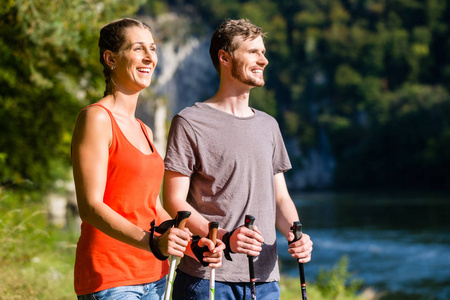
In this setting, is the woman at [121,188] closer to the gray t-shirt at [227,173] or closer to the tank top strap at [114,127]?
the tank top strap at [114,127]

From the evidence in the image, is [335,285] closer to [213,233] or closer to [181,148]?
[181,148]

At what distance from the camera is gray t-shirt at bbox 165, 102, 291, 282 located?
2895mm

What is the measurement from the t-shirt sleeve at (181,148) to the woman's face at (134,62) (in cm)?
49

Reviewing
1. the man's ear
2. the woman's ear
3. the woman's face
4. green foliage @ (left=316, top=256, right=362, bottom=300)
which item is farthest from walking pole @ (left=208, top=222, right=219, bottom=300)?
green foliage @ (left=316, top=256, right=362, bottom=300)

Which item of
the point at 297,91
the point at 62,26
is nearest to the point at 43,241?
the point at 62,26

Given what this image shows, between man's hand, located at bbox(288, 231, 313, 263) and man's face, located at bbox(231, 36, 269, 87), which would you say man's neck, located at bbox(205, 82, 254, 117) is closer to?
man's face, located at bbox(231, 36, 269, 87)

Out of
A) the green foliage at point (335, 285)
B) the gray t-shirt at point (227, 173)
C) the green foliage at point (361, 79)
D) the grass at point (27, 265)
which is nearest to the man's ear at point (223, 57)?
the gray t-shirt at point (227, 173)

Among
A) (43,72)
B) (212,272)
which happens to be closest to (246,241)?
(212,272)

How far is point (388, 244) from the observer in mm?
29734

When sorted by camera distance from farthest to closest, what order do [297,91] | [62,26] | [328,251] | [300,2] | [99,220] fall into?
[300,2], [297,91], [328,251], [62,26], [99,220]

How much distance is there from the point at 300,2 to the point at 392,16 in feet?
66.4

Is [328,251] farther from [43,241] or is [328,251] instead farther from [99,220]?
[99,220]

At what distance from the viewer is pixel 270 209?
2.99 metres

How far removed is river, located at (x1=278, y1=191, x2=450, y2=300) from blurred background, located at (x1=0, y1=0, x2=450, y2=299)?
0.11 meters
